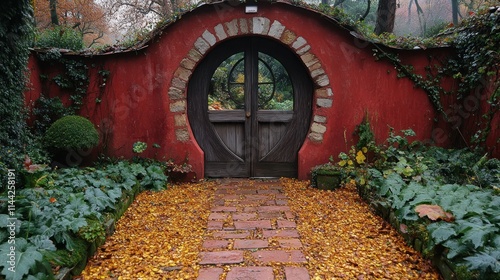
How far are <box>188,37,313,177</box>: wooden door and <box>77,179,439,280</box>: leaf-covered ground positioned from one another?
1.19 metres

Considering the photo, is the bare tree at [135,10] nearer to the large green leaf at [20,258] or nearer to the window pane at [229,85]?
the window pane at [229,85]

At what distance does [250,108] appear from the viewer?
18.4 feet

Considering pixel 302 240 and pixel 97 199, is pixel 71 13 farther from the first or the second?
pixel 302 240

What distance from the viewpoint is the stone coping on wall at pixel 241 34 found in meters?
5.20

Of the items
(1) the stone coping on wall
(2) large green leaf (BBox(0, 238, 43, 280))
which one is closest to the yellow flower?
(1) the stone coping on wall

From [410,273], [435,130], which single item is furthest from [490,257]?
[435,130]

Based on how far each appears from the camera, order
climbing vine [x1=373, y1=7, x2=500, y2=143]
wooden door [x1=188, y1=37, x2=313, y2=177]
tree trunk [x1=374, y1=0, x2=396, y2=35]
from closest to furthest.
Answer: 1. climbing vine [x1=373, y1=7, x2=500, y2=143]
2. wooden door [x1=188, y1=37, x2=313, y2=177]
3. tree trunk [x1=374, y1=0, x2=396, y2=35]

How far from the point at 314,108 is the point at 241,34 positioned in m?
1.57

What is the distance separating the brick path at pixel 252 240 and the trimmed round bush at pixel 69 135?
194cm

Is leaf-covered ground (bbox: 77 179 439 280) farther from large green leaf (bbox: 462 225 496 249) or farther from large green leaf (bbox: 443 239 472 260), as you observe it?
large green leaf (bbox: 462 225 496 249)

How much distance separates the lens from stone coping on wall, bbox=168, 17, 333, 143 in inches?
205

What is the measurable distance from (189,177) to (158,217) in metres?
1.67

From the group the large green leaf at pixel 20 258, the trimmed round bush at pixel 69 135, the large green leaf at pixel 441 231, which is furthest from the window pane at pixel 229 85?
the large green leaf at pixel 20 258

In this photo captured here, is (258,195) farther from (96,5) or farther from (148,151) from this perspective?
(96,5)
